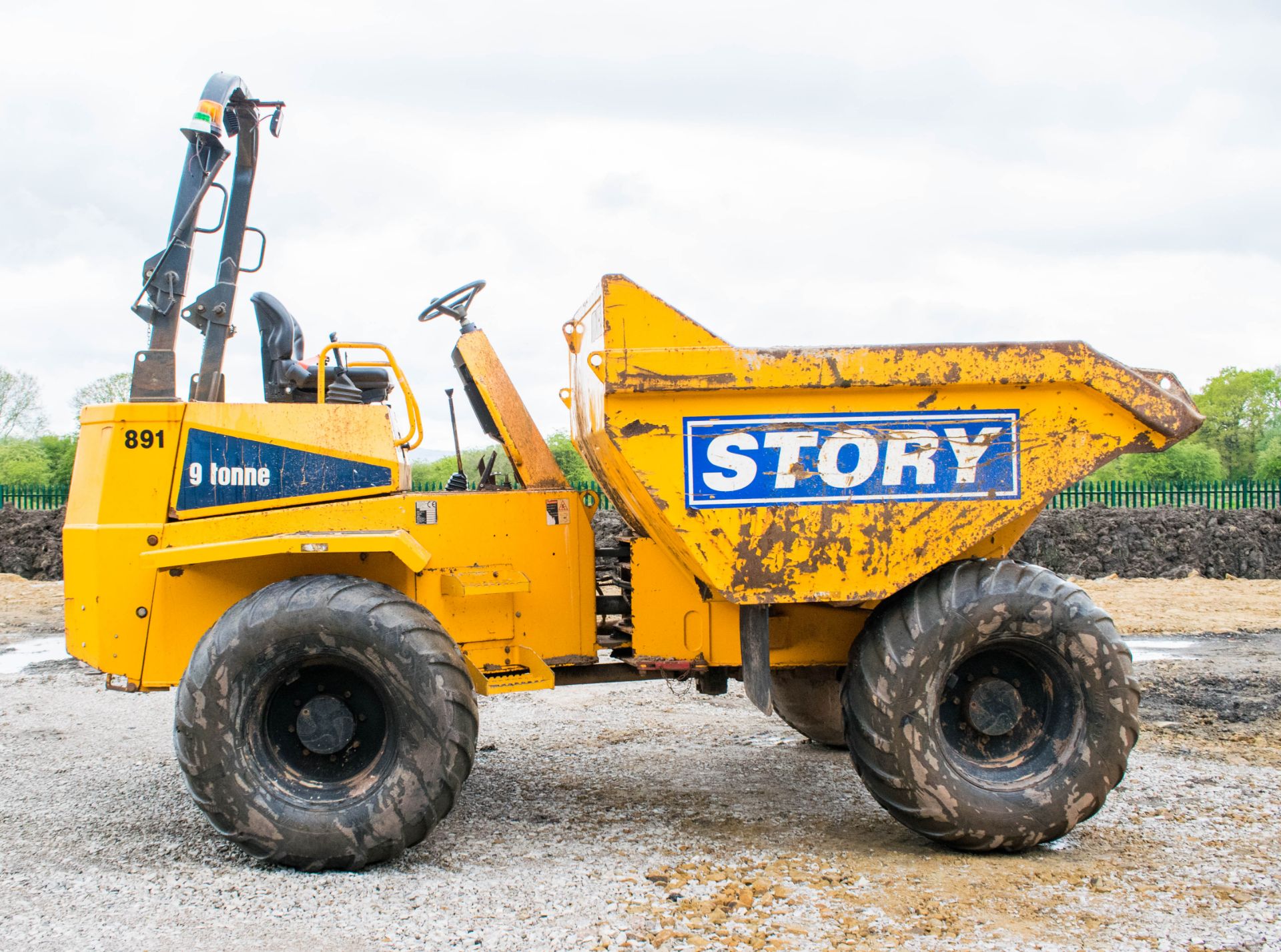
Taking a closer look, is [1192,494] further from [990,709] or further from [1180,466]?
[990,709]

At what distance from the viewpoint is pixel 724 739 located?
6367mm

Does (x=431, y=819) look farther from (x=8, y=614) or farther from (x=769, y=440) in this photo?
(x=8, y=614)

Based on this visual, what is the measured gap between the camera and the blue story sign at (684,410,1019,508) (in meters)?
4.32

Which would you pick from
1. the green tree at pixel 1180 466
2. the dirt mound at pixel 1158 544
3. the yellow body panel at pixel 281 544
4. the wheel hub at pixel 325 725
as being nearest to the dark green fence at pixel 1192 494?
the dirt mound at pixel 1158 544

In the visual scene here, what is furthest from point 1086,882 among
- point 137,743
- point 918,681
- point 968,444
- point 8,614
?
point 8,614

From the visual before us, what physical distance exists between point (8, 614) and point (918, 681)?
11534mm

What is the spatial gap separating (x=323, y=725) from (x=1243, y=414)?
120 feet

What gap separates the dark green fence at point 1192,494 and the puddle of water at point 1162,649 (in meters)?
13.2

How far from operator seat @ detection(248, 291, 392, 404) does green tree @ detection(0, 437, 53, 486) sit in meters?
28.8

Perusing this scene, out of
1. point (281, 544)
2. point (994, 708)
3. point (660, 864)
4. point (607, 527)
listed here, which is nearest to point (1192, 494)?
point (607, 527)

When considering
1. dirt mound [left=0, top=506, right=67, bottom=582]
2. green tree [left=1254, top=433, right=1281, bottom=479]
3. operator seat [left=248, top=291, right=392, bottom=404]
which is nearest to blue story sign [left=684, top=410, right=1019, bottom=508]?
operator seat [left=248, top=291, right=392, bottom=404]

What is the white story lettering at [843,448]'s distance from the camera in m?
4.32

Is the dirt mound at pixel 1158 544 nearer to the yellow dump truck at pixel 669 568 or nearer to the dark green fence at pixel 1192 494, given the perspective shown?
the dark green fence at pixel 1192 494

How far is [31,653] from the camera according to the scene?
32.3 ft
